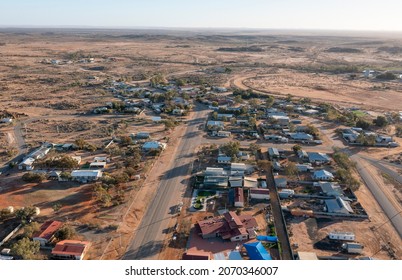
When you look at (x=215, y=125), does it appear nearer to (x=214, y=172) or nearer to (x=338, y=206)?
(x=214, y=172)

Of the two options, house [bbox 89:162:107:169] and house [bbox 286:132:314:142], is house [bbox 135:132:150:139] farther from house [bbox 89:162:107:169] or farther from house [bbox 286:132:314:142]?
house [bbox 286:132:314:142]

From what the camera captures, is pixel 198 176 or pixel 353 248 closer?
pixel 353 248

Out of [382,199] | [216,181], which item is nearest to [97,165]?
[216,181]

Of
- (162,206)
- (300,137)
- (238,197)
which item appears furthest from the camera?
(300,137)

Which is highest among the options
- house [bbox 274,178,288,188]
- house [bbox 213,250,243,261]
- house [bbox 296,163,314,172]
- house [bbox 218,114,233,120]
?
house [bbox 218,114,233,120]

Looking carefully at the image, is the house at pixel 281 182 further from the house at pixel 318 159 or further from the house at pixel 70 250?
the house at pixel 70 250

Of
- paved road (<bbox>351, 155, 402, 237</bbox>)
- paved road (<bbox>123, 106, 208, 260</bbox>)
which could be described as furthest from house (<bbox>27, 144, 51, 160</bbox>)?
paved road (<bbox>351, 155, 402, 237</bbox>)

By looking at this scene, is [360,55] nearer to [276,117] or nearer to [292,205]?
[276,117]

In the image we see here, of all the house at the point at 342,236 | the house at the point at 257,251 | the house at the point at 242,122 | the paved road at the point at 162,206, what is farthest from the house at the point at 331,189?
the house at the point at 242,122
